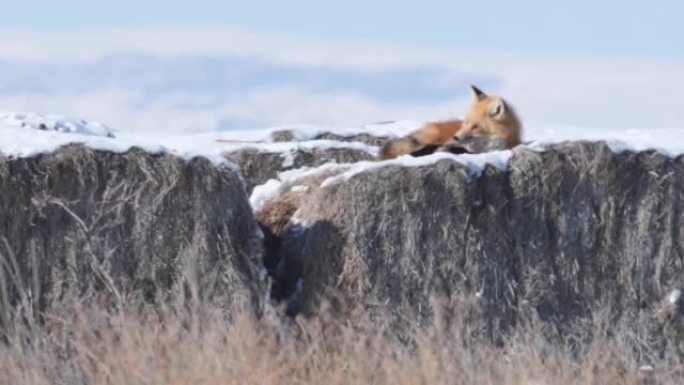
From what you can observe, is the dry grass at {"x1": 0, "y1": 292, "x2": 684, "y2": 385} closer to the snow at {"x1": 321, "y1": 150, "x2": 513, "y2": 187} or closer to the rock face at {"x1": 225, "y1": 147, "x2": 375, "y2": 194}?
the snow at {"x1": 321, "y1": 150, "x2": 513, "y2": 187}

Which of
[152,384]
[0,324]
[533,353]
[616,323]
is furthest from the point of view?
[616,323]

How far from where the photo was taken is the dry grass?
853cm

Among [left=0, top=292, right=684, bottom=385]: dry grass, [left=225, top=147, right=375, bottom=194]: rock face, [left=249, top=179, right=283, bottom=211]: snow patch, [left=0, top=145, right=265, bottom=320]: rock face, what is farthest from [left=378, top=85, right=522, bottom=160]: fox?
[left=0, top=292, right=684, bottom=385]: dry grass

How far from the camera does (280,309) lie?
1078 centimetres

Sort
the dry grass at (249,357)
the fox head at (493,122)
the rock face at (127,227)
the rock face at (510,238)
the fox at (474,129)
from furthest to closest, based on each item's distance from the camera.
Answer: the fox head at (493,122) < the fox at (474,129) < the rock face at (510,238) < the rock face at (127,227) < the dry grass at (249,357)

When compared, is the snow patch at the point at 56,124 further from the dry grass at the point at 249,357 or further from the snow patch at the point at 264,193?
the dry grass at the point at 249,357

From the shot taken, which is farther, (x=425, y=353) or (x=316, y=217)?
(x=316, y=217)

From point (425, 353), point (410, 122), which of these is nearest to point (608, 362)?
point (425, 353)

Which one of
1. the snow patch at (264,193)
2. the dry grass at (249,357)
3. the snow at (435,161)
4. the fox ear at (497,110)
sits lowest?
the dry grass at (249,357)

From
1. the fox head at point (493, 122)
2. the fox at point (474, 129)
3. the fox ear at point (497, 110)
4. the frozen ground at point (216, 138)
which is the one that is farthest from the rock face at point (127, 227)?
the fox ear at point (497, 110)

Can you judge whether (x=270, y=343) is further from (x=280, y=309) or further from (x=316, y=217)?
(x=316, y=217)

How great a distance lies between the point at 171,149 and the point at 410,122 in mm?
4959

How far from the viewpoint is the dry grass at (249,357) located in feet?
28.0

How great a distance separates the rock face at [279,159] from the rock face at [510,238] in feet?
6.93
